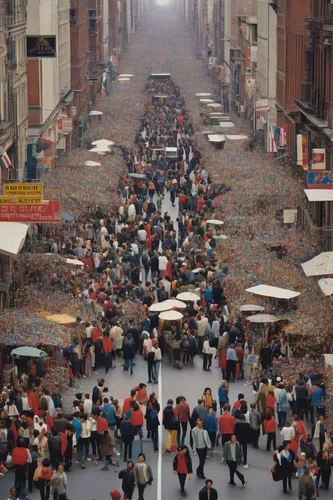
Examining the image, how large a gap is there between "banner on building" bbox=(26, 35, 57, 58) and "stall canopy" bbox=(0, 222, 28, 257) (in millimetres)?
20613

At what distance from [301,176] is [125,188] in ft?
29.4

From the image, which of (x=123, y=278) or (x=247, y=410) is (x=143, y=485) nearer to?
(x=247, y=410)

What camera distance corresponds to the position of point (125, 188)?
229 feet

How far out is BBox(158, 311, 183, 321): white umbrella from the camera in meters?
40.4

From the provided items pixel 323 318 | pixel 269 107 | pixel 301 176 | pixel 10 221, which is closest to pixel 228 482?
pixel 323 318

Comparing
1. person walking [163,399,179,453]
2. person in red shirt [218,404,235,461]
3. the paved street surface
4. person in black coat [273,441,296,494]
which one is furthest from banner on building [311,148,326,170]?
person in black coat [273,441,296,494]

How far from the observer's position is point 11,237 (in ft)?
138

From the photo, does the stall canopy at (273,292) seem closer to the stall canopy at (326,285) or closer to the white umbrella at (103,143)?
the stall canopy at (326,285)

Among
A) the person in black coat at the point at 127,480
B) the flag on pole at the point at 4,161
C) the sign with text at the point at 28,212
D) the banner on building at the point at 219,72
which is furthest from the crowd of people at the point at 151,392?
the banner on building at the point at 219,72

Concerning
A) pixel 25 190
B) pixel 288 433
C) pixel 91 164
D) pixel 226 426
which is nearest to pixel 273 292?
pixel 25 190

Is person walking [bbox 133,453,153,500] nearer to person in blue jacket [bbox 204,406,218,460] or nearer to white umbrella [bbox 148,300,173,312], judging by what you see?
person in blue jacket [bbox 204,406,218,460]

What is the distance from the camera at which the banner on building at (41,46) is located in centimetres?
6353

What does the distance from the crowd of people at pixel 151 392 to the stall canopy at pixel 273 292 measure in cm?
102

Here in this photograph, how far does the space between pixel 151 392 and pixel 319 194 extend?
13.8m
